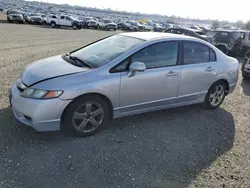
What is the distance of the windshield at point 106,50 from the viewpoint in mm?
3635

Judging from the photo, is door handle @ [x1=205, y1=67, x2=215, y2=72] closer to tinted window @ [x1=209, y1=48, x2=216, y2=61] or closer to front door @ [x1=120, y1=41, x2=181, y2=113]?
tinted window @ [x1=209, y1=48, x2=216, y2=61]

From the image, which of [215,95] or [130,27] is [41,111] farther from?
[130,27]

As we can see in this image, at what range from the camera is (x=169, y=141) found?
3.61 metres

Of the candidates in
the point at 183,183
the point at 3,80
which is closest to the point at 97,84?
the point at 183,183

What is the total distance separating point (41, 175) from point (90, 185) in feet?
1.96

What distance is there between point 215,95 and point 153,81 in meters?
1.85

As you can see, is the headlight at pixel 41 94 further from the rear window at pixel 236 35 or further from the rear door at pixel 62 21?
the rear door at pixel 62 21

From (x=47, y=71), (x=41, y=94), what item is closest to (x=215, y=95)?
(x=47, y=71)

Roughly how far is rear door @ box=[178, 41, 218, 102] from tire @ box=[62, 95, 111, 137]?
1.54 metres

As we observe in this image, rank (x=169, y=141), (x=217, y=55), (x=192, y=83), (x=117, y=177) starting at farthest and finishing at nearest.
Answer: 1. (x=217, y=55)
2. (x=192, y=83)
3. (x=169, y=141)
4. (x=117, y=177)

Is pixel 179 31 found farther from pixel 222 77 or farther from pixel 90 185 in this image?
pixel 90 185

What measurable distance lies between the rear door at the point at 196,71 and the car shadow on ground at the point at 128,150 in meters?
0.57

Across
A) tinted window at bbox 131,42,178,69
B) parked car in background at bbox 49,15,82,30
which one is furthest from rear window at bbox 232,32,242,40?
parked car in background at bbox 49,15,82,30

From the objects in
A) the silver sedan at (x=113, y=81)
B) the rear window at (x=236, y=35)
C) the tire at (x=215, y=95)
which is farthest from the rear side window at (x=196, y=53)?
the rear window at (x=236, y=35)
